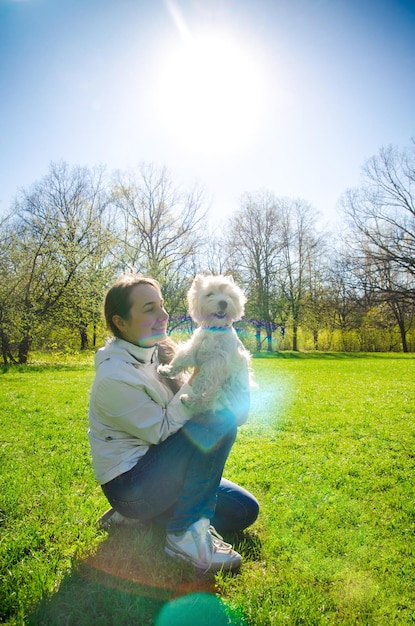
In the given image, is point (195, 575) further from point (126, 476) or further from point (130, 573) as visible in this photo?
point (126, 476)

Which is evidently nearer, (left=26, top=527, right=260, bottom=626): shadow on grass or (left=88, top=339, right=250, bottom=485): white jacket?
(left=26, top=527, right=260, bottom=626): shadow on grass

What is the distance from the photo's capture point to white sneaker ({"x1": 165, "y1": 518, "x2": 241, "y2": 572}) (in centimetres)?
215

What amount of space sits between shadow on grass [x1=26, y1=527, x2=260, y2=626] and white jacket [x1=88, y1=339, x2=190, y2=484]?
1.53 feet

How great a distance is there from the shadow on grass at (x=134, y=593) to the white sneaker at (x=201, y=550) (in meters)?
0.05

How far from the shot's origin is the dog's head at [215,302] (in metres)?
3.21

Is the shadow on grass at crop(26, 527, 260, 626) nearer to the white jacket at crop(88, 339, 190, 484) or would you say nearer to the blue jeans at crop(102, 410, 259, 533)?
the blue jeans at crop(102, 410, 259, 533)

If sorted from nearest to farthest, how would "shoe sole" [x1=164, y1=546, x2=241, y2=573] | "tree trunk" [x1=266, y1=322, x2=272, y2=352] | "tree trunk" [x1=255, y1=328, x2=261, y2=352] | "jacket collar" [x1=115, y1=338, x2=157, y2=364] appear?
1. "shoe sole" [x1=164, y1=546, x2=241, y2=573]
2. "jacket collar" [x1=115, y1=338, x2=157, y2=364]
3. "tree trunk" [x1=266, y1=322, x2=272, y2=352]
4. "tree trunk" [x1=255, y1=328, x2=261, y2=352]

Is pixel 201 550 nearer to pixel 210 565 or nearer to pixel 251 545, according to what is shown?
pixel 210 565

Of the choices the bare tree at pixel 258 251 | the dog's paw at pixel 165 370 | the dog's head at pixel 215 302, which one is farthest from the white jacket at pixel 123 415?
the bare tree at pixel 258 251

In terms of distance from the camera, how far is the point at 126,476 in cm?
220

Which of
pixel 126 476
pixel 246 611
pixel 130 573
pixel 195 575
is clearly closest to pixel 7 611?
pixel 130 573

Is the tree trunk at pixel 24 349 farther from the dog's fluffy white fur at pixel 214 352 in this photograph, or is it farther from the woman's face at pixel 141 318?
the woman's face at pixel 141 318

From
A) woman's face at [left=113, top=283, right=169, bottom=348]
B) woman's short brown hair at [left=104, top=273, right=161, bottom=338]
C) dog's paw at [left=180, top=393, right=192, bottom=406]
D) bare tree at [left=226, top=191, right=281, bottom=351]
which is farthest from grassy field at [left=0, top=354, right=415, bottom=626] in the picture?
bare tree at [left=226, top=191, right=281, bottom=351]

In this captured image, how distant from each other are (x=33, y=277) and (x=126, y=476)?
18232 millimetres
